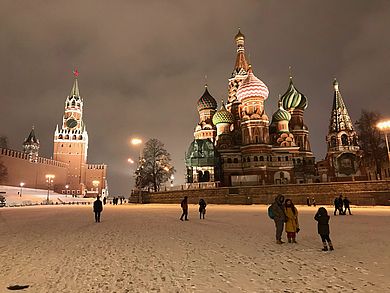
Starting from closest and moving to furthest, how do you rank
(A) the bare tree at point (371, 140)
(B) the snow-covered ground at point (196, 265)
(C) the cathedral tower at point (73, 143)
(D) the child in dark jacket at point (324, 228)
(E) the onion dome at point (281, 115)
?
(B) the snow-covered ground at point (196, 265) → (D) the child in dark jacket at point (324, 228) → (A) the bare tree at point (371, 140) → (E) the onion dome at point (281, 115) → (C) the cathedral tower at point (73, 143)

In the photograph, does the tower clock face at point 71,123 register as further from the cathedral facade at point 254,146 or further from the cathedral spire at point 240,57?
the cathedral spire at point 240,57

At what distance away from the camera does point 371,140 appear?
40156mm

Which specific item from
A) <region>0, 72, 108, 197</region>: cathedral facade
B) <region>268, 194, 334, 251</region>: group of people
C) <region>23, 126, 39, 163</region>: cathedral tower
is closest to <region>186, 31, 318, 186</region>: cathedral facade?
<region>268, 194, 334, 251</region>: group of people

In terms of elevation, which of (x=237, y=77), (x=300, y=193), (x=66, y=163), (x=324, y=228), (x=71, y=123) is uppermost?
(x=71, y=123)

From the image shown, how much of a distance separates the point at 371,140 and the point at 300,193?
17.1 meters

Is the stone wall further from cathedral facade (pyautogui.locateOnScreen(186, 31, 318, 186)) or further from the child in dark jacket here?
the child in dark jacket

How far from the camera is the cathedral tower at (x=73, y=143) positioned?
9147cm

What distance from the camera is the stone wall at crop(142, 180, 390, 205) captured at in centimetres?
2772

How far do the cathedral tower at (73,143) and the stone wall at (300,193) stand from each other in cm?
6141

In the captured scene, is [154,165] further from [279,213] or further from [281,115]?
[279,213]

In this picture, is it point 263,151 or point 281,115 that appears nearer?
point 263,151

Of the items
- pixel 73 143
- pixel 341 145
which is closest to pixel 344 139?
pixel 341 145

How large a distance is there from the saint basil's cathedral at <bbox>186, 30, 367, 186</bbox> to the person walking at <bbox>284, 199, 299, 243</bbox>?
34.8m

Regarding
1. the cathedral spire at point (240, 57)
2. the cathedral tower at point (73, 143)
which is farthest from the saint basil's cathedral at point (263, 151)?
the cathedral tower at point (73, 143)
